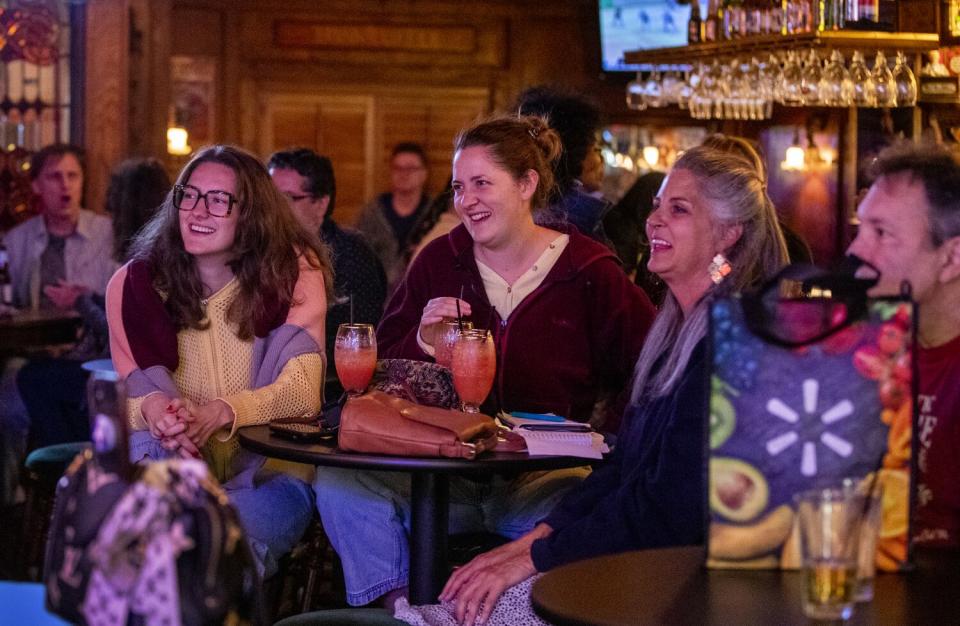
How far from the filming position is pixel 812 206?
898cm

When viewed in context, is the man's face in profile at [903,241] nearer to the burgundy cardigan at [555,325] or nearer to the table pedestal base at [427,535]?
the table pedestal base at [427,535]

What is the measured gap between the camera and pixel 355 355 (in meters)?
3.35

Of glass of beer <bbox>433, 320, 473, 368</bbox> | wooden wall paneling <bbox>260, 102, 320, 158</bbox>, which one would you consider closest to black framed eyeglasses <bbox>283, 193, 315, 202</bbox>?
glass of beer <bbox>433, 320, 473, 368</bbox>

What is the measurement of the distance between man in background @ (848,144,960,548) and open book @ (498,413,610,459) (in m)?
0.90

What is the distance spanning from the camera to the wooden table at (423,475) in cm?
294

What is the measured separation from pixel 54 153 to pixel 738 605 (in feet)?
18.6

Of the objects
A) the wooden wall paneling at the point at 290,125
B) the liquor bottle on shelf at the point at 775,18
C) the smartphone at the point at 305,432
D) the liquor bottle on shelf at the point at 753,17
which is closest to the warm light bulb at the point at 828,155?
the liquor bottle on shelf at the point at 753,17

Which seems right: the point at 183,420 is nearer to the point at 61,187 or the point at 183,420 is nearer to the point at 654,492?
the point at 654,492

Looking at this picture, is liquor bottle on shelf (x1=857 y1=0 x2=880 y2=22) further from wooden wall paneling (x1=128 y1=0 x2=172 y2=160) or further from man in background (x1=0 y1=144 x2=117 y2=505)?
wooden wall paneling (x1=128 y1=0 x2=172 y2=160)

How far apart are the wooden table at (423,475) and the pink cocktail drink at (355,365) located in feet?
0.73

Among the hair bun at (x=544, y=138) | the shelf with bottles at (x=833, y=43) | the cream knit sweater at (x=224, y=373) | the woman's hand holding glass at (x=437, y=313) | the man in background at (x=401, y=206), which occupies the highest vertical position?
the shelf with bottles at (x=833, y=43)

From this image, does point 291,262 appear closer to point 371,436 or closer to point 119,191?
point 371,436

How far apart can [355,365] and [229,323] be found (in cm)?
55

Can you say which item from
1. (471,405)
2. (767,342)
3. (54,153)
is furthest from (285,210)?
(54,153)
